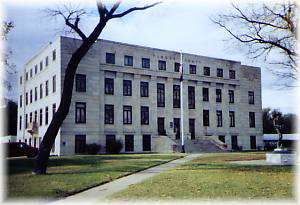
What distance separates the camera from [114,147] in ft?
150

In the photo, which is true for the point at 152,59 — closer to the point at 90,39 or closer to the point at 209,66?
the point at 209,66

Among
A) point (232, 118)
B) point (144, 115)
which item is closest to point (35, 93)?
point (144, 115)

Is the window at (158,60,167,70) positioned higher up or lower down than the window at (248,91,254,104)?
higher up

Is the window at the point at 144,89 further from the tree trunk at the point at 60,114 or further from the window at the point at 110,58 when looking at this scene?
the tree trunk at the point at 60,114

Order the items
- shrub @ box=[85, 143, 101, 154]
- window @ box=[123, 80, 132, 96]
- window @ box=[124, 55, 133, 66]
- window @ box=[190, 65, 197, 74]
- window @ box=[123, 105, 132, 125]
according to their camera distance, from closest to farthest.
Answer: shrub @ box=[85, 143, 101, 154] < window @ box=[123, 105, 132, 125] < window @ box=[123, 80, 132, 96] < window @ box=[124, 55, 133, 66] < window @ box=[190, 65, 197, 74]

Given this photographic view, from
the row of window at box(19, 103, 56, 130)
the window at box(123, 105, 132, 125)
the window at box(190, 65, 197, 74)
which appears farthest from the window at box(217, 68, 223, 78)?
the row of window at box(19, 103, 56, 130)

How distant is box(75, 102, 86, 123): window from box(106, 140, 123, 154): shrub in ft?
14.8

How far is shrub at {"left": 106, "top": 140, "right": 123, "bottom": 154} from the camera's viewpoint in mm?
45344

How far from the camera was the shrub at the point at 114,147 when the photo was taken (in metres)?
45.3

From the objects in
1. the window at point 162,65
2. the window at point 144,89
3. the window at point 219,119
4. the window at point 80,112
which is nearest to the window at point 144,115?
the window at point 144,89

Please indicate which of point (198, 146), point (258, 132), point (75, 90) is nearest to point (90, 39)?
point (75, 90)

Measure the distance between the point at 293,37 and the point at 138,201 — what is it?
15.8 m

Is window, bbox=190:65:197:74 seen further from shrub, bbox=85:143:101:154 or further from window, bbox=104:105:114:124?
shrub, bbox=85:143:101:154

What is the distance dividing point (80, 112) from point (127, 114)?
6679 millimetres
